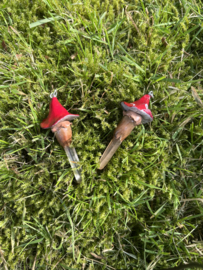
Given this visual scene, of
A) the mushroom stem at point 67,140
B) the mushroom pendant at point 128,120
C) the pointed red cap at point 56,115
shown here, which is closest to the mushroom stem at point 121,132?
the mushroom pendant at point 128,120

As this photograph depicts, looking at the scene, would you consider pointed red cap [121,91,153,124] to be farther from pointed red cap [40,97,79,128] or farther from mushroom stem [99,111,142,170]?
pointed red cap [40,97,79,128]

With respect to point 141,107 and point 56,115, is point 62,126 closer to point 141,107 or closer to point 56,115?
point 56,115

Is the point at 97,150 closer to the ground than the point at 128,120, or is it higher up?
closer to the ground

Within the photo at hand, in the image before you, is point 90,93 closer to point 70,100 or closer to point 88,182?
point 70,100

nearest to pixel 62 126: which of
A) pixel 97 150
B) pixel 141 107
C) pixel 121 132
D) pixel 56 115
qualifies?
pixel 56 115

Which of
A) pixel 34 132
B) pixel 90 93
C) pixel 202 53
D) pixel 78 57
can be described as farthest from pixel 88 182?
pixel 202 53

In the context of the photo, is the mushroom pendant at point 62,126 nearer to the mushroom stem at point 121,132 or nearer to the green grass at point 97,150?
the green grass at point 97,150
